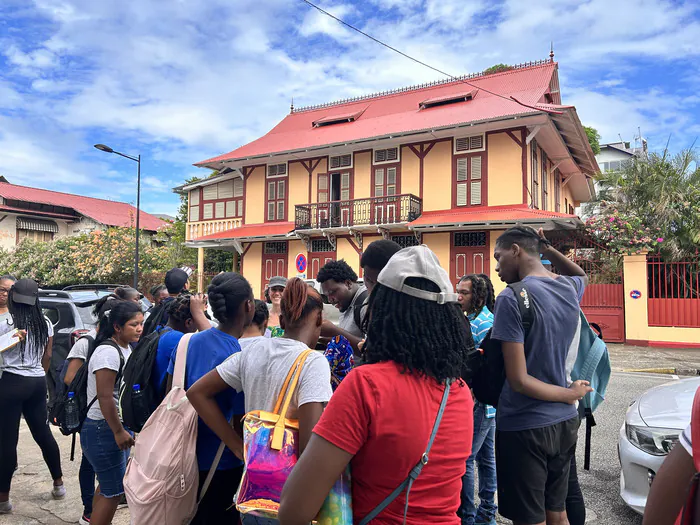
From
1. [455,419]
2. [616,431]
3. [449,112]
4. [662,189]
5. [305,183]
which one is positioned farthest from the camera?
[305,183]

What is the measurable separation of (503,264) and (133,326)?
2441 millimetres

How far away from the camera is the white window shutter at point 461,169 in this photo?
18.1 meters

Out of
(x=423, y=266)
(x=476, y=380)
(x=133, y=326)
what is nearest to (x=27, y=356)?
(x=133, y=326)

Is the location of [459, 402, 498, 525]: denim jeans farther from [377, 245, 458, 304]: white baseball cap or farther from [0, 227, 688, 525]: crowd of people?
[377, 245, 458, 304]: white baseball cap

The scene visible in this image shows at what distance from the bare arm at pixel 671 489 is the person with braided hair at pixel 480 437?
195cm

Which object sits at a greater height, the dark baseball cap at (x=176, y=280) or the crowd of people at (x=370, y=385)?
the dark baseball cap at (x=176, y=280)

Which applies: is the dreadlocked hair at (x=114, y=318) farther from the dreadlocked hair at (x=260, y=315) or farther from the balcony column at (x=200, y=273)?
the balcony column at (x=200, y=273)

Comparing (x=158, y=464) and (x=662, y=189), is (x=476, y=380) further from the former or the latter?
(x=662, y=189)

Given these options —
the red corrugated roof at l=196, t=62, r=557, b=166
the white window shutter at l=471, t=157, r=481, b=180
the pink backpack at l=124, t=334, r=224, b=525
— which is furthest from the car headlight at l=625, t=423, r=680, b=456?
the white window shutter at l=471, t=157, r=481, b=180

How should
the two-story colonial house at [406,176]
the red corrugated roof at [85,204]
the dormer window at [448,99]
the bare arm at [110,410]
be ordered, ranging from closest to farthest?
1. the bare arm at [110,410]
2. the two-story colonial house at [406,176]
3. the dormer window at [448,99]
4. the red corrugated roof at [85,204]

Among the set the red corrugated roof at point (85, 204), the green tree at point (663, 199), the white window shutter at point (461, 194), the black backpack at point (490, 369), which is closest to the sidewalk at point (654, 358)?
the green tree at point (663, 199)

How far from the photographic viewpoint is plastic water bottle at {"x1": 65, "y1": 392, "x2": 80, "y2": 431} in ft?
10.5

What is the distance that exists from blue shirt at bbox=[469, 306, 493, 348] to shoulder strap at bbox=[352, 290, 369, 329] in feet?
2.57

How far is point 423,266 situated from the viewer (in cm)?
158
